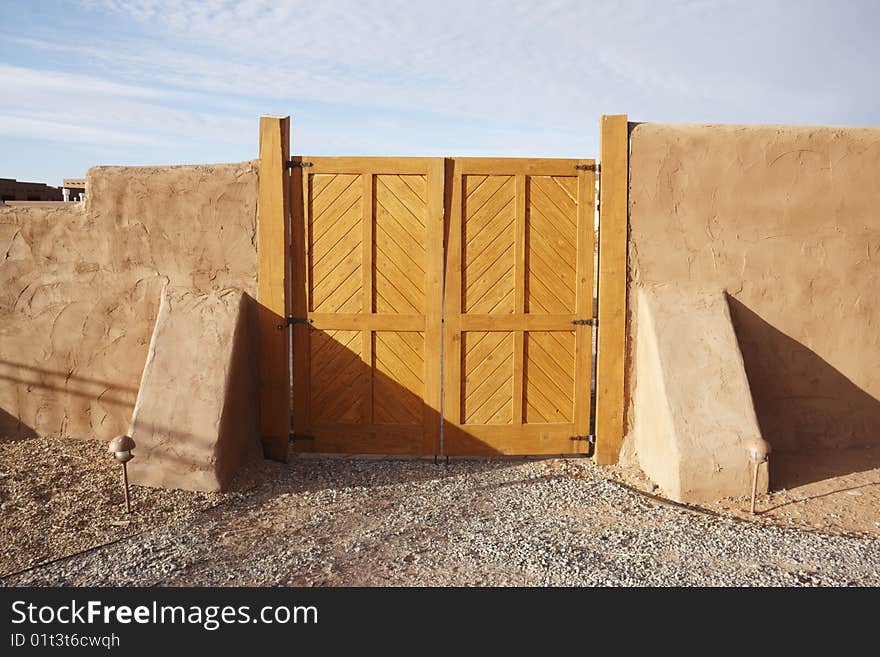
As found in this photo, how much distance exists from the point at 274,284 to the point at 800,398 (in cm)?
487

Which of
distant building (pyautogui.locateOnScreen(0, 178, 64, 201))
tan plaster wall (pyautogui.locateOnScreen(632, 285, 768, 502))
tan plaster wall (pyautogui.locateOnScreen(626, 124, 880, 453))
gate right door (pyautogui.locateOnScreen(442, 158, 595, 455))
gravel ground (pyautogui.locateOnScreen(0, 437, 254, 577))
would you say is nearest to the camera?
gravel ground (pyautogui.locateOnScreen(0, 437, 254, 577))

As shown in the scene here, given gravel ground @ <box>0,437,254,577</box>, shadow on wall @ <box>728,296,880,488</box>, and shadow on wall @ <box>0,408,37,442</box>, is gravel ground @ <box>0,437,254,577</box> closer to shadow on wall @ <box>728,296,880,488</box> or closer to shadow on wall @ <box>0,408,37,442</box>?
shadow on wall @ <box>0,408,37,442</box>

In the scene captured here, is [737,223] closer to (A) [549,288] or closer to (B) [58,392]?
(A) [549,288]

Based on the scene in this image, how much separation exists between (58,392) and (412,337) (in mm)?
3405

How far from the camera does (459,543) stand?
4.64m

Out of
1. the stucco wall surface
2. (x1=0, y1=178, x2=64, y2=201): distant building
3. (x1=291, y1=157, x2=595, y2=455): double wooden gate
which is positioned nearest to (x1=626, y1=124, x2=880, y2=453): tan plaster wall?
(x1=291, y1=157, x2=595, y2=455): double wooden gate

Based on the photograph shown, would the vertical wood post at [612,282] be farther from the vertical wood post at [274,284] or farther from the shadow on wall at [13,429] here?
the shadow on wall at [13,429]

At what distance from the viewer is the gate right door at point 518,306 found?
6.22m

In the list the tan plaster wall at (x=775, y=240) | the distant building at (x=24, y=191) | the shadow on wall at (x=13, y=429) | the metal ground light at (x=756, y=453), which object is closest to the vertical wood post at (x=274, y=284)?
the shadow on wall at (x=13, y=429)

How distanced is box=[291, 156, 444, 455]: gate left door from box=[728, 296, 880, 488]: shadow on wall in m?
2.80

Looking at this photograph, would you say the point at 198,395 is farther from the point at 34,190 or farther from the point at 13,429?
the point at 34,190

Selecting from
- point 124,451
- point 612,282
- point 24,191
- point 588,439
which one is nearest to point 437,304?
point 612,282

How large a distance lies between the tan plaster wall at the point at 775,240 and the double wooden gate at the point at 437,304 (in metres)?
0.51

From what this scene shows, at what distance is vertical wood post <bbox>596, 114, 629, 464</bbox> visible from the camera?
612 cm
